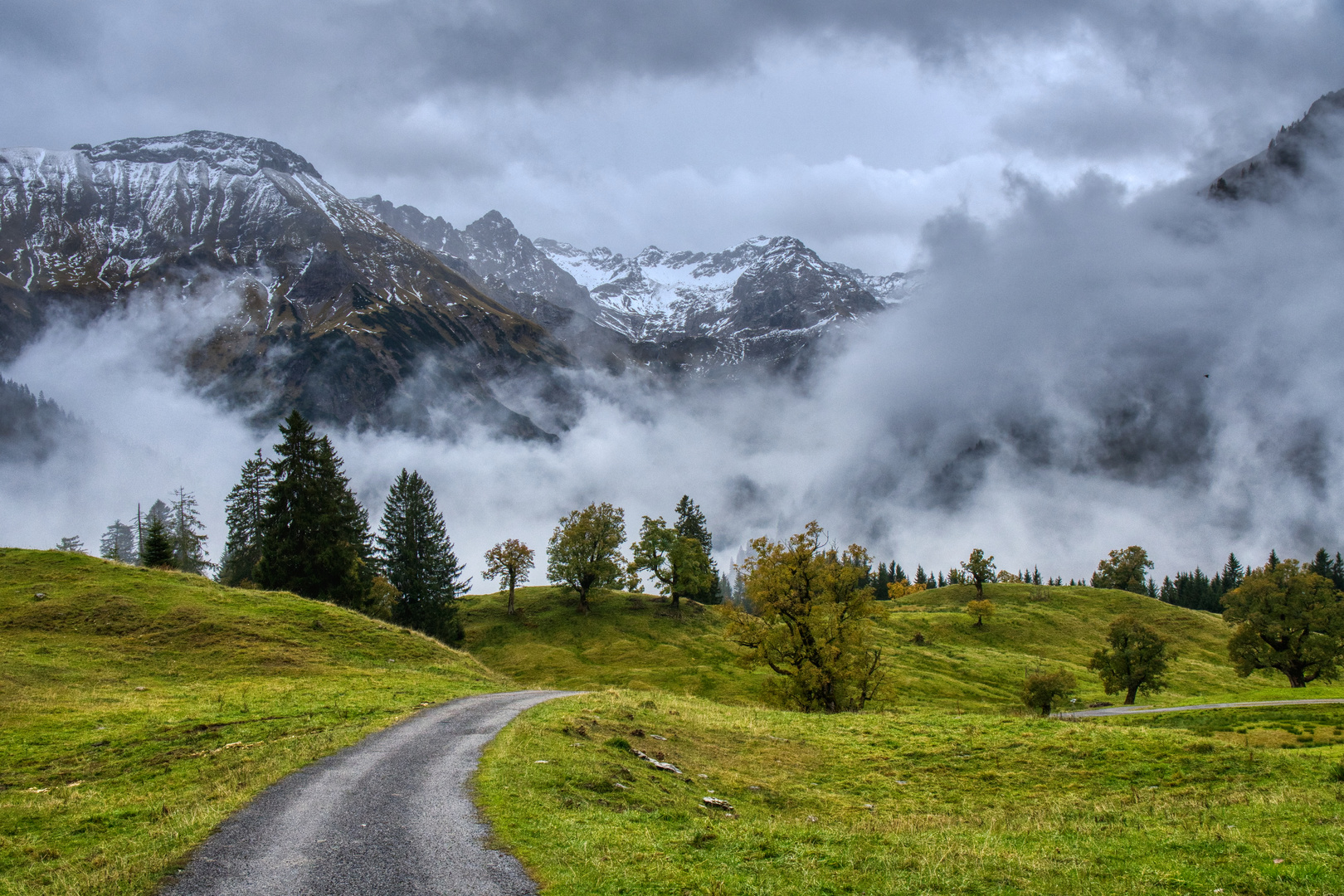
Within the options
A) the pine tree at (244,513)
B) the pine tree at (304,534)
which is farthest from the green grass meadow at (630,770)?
the pine tree at (244,513)

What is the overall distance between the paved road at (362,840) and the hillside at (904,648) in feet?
128

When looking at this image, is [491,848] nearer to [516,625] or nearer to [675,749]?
[675,749]

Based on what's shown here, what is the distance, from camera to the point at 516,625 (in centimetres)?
10219

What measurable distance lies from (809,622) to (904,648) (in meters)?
66.3

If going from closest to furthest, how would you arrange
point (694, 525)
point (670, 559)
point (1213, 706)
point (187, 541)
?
1. point (1213, 706)
2. point (670, 559)
3. point (187, 541)
4. point (694, 525)

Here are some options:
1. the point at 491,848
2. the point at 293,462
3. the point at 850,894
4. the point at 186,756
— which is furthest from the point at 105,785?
the point at 293,462

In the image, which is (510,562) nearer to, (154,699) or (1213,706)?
(154,699)

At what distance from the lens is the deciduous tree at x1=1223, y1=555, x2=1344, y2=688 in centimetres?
6944

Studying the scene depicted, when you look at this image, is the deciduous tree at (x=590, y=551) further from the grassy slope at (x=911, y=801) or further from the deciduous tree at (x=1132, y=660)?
the deciduous tree at (x=1132, y=660)

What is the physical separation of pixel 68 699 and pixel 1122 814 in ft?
141

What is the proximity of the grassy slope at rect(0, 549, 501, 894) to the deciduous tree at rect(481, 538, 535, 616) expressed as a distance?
4985 cm

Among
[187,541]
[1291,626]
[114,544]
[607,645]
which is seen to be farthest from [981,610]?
[114,544]

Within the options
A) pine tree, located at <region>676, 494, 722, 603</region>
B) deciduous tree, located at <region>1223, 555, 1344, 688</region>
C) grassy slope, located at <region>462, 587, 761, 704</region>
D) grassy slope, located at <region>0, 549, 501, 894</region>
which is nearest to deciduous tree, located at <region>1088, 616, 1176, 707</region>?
deciduous tree, located at <region>1223, 555, 1344, 688</region>

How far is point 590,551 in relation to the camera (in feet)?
346
